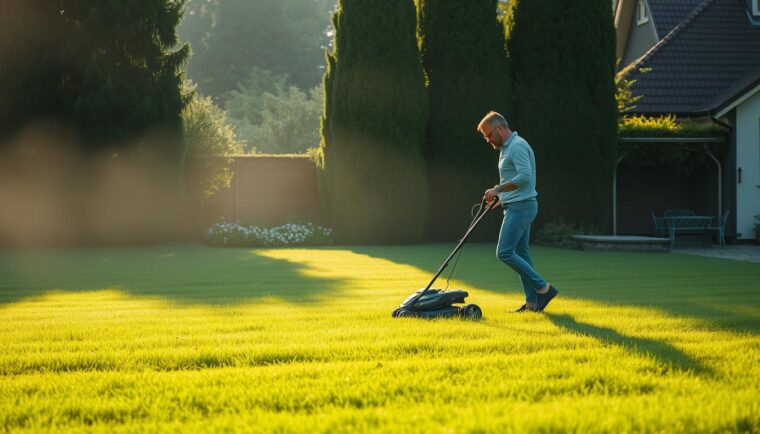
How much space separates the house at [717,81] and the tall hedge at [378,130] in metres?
6.98

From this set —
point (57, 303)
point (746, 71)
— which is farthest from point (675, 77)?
point (57, 303)

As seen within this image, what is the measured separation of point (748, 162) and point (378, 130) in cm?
912

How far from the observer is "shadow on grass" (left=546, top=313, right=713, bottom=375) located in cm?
447

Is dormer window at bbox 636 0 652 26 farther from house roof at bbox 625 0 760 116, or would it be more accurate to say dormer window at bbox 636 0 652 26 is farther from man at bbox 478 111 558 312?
man at bbox 478 111 558 312

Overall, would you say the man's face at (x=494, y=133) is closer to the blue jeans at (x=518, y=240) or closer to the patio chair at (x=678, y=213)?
the blue jeans at (x=518, y=240)

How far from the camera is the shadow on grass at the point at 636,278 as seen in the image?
7.39 meters

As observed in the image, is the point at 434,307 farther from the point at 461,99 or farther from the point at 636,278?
the point at 461,99

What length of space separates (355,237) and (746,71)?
1224 centimetres

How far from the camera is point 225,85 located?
47.0 meters

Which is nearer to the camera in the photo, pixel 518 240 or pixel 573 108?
pixel 518 240

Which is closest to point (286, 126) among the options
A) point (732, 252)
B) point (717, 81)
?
point (717, 81)

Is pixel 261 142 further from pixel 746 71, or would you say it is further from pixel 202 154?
pixel 746 71

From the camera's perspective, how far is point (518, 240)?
715cm

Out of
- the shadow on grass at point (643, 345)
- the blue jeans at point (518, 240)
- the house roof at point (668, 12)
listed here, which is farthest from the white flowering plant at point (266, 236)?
the house roof at point (668, 12)
